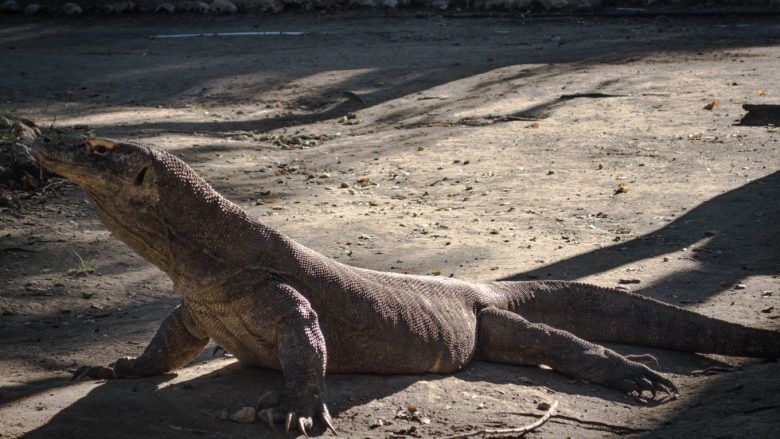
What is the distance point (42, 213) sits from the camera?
25.0 feet

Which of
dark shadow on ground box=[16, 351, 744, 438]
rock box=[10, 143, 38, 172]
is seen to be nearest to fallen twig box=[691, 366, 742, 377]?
dark shadow on ground box=[16, 351, 744, 438]

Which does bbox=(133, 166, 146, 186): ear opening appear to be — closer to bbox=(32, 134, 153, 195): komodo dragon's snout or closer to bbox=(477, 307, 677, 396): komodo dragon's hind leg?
bbox=(32, 134, 153, 195): komodo dragon's snout

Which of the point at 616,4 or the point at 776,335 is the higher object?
the point at 616,4

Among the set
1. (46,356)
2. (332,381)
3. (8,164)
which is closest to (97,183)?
(332,381)

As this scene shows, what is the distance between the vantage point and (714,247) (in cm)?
684

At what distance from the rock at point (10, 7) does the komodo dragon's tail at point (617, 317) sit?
58.9 ft

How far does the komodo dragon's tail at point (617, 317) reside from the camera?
5.05 metres

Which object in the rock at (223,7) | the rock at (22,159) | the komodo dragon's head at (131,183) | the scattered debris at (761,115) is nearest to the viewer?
the komodo dragon's head at (131,183)

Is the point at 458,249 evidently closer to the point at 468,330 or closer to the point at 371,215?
the point at 371,215

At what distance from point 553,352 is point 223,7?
16013mm

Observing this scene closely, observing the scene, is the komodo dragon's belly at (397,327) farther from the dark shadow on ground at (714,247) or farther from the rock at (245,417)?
the dark shadow on ground at (714,247)

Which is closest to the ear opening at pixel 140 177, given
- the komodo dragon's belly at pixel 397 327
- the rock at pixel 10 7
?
the komodo dragon's belly at pixel 397 327

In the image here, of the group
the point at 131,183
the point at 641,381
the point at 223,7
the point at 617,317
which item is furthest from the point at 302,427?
the point at 223,7

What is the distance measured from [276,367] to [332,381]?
0.24 m
